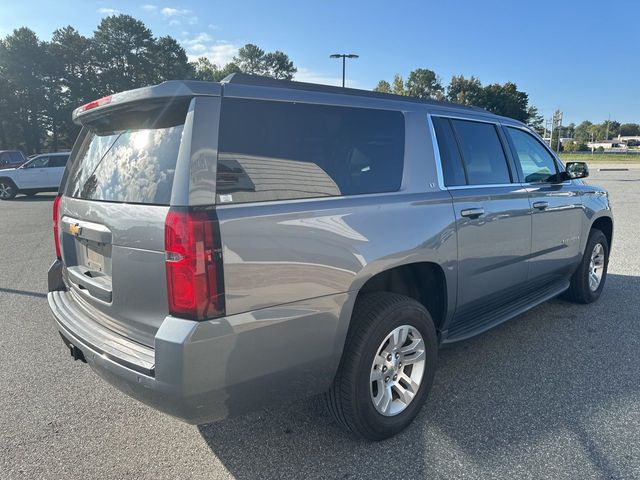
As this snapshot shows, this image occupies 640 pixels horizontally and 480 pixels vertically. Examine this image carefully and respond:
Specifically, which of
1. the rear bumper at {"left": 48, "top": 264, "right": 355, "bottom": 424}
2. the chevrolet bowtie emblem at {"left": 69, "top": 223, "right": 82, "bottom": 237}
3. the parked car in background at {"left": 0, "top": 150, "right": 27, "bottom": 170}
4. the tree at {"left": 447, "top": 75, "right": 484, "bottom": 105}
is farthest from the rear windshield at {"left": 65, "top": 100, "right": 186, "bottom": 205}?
the tree at {"left": 447, "top": 75, "right": 484, "bottom": 105}

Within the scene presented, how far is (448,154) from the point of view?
3096 millimetres

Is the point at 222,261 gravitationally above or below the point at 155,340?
above

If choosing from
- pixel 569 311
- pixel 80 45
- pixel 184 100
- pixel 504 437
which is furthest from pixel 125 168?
pixel 80 45

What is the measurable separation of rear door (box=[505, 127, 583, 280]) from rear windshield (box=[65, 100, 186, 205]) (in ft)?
9.57

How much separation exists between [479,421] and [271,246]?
178cm

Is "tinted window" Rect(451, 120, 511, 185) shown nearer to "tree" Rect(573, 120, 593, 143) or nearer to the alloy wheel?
the alloy wheel

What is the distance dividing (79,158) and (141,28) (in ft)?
220

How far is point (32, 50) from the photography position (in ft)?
161

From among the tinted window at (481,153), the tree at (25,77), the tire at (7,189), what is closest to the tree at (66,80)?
the tree at (25,77)

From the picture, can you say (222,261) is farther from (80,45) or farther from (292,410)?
Answer: (80,45)

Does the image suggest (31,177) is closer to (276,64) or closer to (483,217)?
(483,217)

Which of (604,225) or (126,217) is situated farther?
(604,225)

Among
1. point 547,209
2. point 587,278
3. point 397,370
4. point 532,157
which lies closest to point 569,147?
point 587,278

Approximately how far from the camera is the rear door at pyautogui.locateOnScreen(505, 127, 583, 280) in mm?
3828
